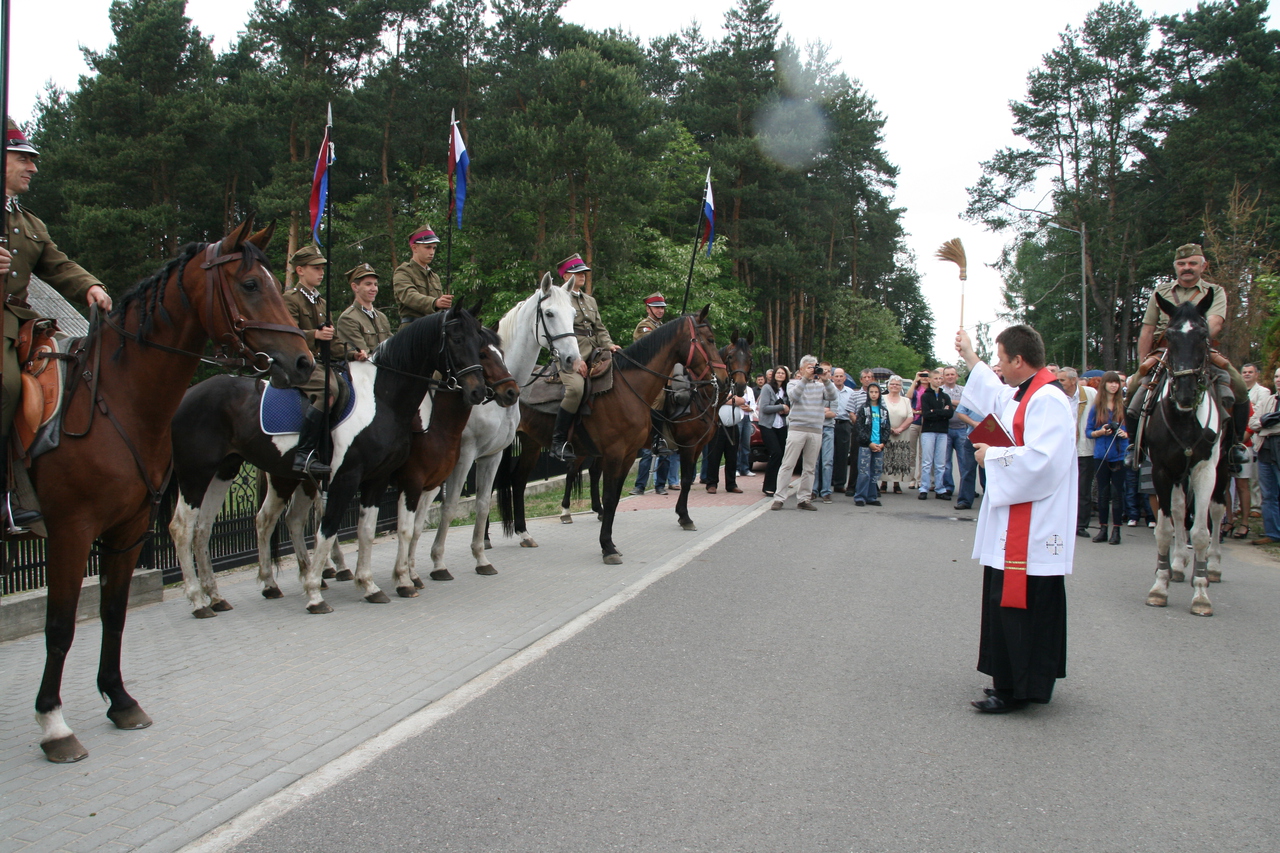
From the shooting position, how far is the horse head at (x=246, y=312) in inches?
176

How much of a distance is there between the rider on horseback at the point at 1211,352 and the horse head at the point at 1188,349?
246 mm

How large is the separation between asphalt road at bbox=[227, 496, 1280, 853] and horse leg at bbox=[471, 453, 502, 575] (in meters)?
2.26

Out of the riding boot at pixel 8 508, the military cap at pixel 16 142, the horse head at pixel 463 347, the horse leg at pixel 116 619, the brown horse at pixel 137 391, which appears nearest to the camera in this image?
the riding boot at pixel 8 508

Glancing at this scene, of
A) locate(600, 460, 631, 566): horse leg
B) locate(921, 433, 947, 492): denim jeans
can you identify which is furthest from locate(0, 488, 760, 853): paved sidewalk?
locate(921, 433, 947, 492): denim jeans

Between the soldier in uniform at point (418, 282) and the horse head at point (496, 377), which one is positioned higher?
the soldier in uniform at point (418, 282)

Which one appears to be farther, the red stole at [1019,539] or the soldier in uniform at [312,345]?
the soldier in uniform at [312,345]

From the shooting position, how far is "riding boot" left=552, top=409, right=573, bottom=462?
33.8 ft

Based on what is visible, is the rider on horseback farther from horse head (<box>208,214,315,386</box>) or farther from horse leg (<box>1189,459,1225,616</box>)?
horse head (<box>208,214,315,386</box>)

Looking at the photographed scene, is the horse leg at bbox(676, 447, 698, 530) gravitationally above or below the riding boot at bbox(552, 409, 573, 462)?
below

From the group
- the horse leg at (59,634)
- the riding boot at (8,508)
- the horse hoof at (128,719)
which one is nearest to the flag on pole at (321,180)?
the riding boot at (8,508)

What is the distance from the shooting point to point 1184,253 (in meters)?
8.56

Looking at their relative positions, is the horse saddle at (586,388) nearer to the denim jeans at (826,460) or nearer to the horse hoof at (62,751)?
the horse hoof at (62,751)

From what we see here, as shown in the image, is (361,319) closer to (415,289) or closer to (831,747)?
(415,289)

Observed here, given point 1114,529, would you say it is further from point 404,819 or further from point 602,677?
point 404,819
